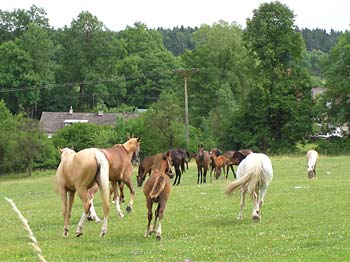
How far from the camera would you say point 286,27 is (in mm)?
60156

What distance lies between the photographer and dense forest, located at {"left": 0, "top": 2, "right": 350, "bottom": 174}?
57406 millimetres

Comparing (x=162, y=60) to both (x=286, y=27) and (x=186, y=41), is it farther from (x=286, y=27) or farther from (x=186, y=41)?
(x=186, y=41)

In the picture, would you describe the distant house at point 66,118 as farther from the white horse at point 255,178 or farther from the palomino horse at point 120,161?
the white horse at point 255,178

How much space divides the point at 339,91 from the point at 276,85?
19.2ft

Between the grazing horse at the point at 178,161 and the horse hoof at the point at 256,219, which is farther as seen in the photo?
the grazing horse at the point at 178,161

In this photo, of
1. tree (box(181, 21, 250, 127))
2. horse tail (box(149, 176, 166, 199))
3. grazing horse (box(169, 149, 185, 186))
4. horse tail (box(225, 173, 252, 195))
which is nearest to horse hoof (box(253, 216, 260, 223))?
horse tail (box(225, 173, 252, 195))

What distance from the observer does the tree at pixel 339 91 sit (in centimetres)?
5641

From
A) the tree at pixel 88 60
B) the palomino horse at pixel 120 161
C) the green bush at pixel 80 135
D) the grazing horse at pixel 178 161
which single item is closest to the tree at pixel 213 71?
the tree at pixel 88 60

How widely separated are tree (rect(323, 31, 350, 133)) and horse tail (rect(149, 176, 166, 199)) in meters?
47.4

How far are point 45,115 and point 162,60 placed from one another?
22.4 meters

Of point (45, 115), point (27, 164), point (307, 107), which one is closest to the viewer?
point (27, 164)

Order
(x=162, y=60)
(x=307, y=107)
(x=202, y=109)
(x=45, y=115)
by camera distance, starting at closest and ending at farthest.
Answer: (x=307, y=107) < (x=202, y=109) < (x=45, y=115) < (x=162, y=60)

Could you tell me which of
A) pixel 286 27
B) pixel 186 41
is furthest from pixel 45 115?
pixel 186 41

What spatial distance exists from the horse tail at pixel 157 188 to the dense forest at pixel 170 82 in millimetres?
43456
